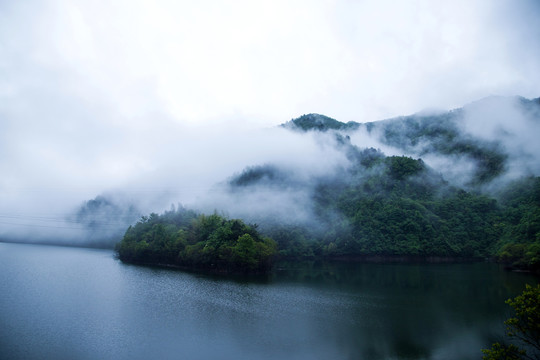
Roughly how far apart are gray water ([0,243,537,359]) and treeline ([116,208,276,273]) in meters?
10.4

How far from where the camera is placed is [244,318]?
128 feet

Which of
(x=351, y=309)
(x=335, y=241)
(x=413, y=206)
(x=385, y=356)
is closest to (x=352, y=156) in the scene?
(x=413, y=206)

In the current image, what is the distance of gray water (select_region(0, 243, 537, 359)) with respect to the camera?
29.7 m

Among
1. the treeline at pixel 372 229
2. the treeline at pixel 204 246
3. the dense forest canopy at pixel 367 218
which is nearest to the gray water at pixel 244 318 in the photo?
the treeline at pixel 204 246

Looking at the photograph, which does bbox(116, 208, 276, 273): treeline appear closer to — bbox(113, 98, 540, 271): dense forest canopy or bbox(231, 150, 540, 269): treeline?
bbox(113, 98, 540, 271): dense forest canopy

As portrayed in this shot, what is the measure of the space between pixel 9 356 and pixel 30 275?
1875 inches

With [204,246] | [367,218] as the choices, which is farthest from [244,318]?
[367,218]

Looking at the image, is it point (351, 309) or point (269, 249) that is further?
point (269, 249)

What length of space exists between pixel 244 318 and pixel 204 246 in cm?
4436

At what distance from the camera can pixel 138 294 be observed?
50781 mm

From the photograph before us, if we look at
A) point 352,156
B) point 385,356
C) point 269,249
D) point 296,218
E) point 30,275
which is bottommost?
point 385,356

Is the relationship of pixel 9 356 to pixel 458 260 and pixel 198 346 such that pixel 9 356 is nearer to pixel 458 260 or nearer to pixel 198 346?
pixel 198 346

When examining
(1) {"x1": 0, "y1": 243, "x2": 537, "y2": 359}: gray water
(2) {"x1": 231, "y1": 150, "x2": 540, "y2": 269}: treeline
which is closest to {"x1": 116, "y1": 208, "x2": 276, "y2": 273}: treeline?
(1) {"x1": 0, "y1": 243, "x2": 537, "y2": 359}: gray water

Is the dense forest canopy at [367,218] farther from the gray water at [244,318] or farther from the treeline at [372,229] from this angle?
the gray water at [244,318]
